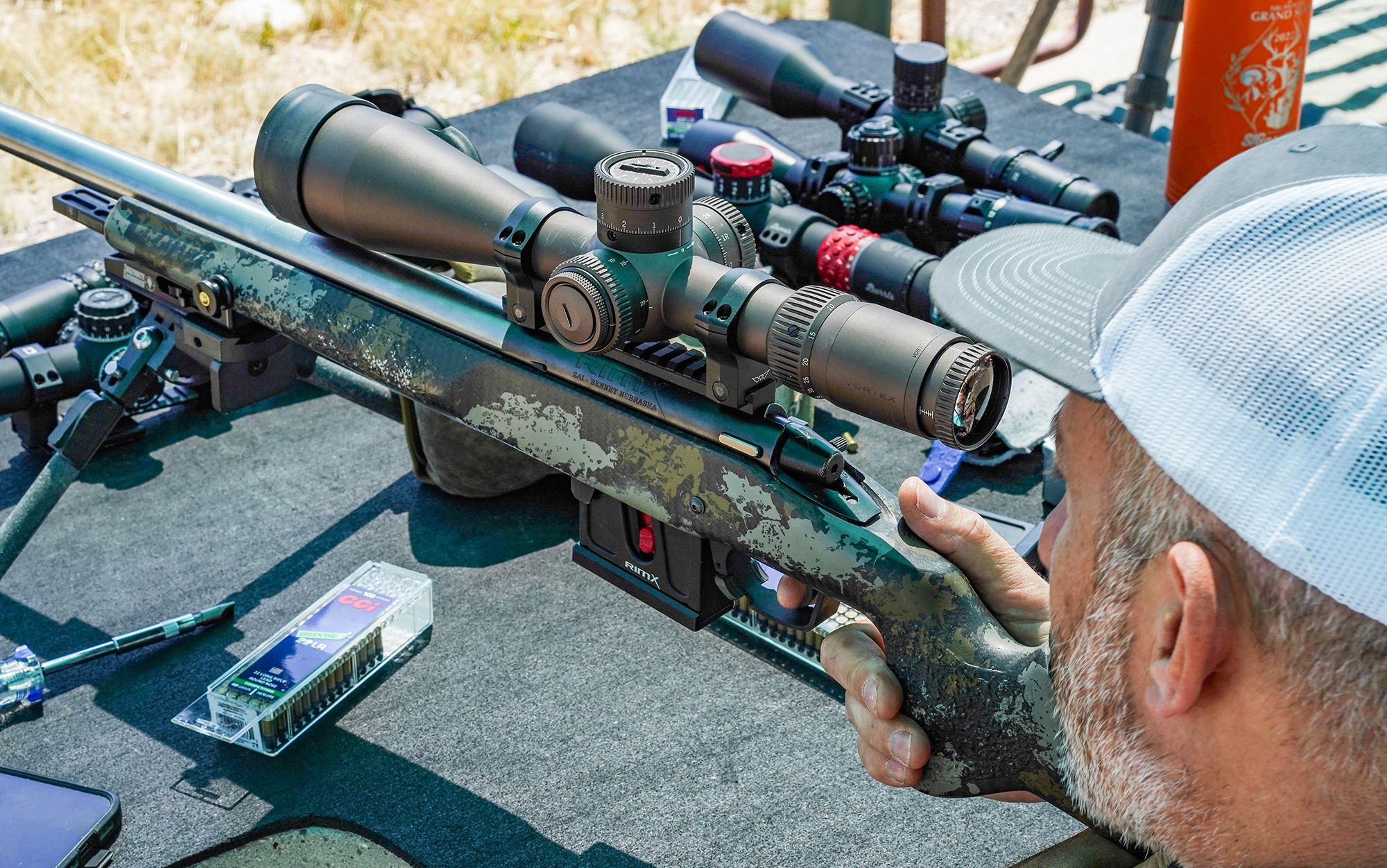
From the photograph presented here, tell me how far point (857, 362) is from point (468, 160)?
524mm

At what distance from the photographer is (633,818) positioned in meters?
1.40

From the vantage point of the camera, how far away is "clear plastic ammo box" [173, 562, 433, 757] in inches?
57.7

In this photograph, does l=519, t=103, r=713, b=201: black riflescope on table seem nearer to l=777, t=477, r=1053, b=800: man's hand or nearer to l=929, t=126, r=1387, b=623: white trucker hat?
l=777, t=477, r=1053, b=800: man's hand

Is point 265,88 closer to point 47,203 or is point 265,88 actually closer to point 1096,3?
point 47,203

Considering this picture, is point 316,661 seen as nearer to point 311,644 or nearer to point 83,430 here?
point 311,644

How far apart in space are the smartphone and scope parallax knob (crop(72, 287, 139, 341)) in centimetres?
83

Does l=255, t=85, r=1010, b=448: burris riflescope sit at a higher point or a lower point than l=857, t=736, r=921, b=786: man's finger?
higher

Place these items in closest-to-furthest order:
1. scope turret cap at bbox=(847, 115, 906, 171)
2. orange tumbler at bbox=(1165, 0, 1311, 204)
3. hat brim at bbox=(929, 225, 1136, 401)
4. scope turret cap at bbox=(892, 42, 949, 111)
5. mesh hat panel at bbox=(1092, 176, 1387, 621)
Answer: mesh hat panel at bbox=(1092, 176, 1387, 621), hat brim at bbox=(929, 225, 1136, 401), scope turret cap at bbox=(847, 115, 906, 171), scope turret cap at bbox=(892, 42, 949, 111), orange tumbler at bbox=(1165, 0, 1311, 204)

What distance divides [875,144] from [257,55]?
3062 mm

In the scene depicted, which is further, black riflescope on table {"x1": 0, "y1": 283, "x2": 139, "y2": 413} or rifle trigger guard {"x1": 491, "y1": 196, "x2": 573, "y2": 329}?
black riflescope on table {"x1": 0, "y1": 283, "x2": 139, "y2": 413}

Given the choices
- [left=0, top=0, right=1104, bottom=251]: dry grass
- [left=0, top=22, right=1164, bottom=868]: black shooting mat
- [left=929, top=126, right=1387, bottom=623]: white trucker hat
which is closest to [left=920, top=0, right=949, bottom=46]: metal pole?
[left=0, top=0, right=1104, bottom=251]: dry grass

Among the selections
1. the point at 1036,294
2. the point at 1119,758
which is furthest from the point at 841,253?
the point at 1119,758

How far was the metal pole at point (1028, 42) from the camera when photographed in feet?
10.8

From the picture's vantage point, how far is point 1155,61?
2.99 m
